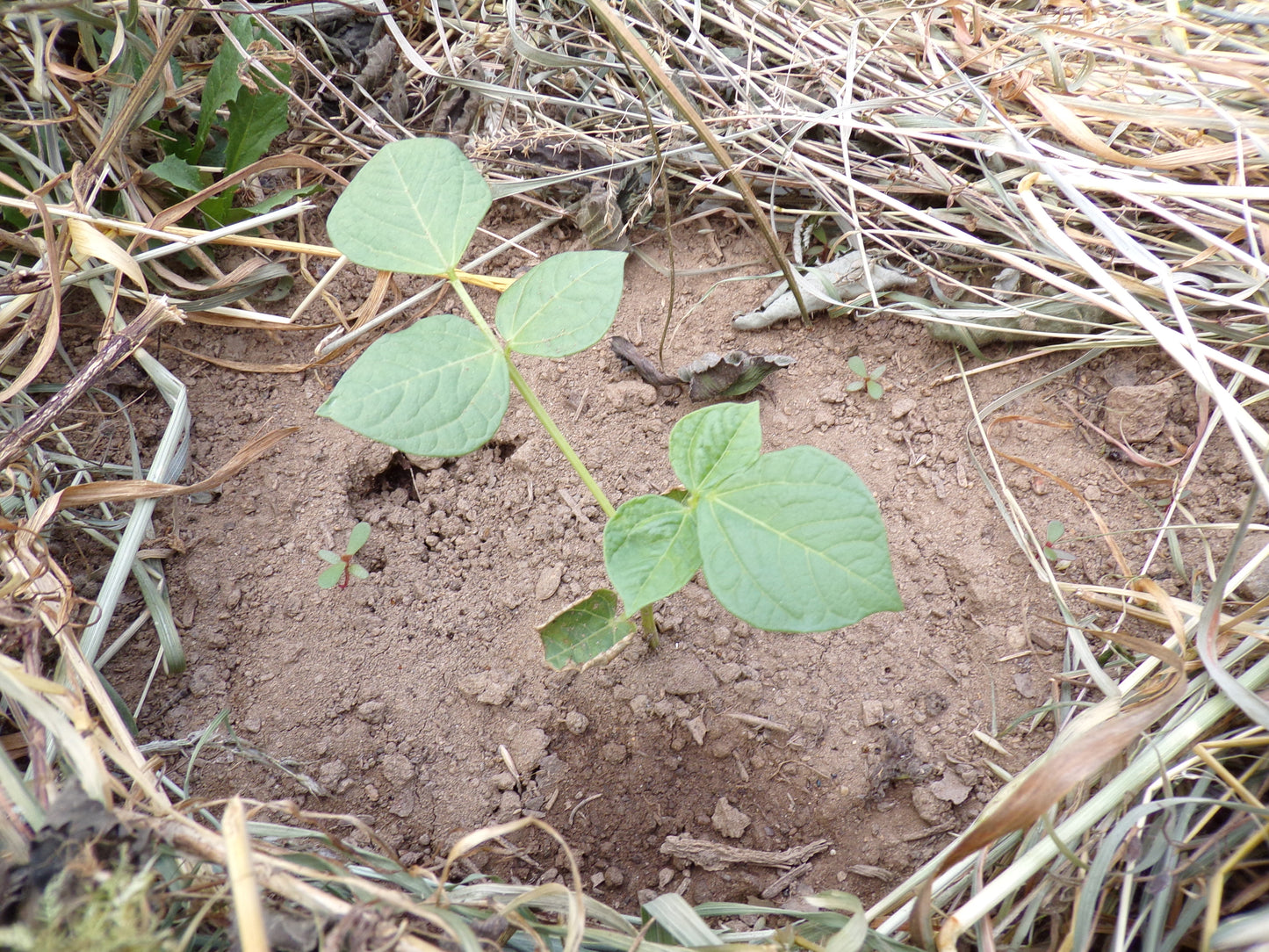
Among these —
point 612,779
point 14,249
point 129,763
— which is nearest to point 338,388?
point 129,763

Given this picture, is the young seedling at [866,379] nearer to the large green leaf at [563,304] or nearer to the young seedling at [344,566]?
the large green leaf at [563,304]

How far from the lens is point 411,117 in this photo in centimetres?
167

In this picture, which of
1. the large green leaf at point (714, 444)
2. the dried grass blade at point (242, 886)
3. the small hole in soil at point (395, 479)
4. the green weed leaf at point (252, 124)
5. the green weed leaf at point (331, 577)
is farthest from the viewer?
the green weed leaf at point (252, 124)

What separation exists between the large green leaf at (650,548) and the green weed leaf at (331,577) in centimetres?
59

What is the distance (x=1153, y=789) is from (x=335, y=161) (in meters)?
1.81

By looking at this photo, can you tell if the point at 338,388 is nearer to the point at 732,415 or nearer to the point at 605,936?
the point at 732,415

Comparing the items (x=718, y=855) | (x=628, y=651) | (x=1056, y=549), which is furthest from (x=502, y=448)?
(x=1056, y=549)

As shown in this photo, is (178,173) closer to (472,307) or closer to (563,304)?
(472,307)

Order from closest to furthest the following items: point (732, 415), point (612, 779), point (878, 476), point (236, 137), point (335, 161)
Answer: point (732, 415) → point (612, 779) → point (878, 476) → point (236, 137) → point (335, 161)

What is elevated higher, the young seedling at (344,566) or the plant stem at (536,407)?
the plant stem at (536,407)

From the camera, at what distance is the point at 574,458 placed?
1.04m

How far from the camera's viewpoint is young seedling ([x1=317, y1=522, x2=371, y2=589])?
4.18ft

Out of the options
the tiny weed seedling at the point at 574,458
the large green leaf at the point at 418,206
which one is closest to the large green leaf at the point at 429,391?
the tiny weed seedling at the point at 574,458

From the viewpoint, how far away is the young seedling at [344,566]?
4.18 feet
